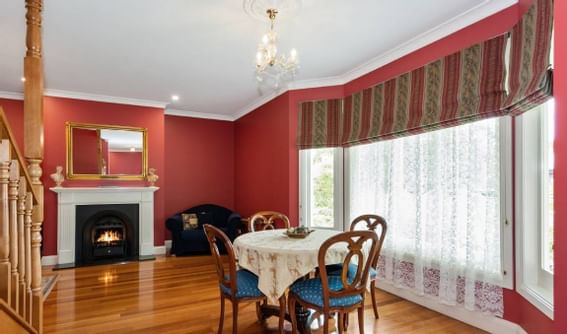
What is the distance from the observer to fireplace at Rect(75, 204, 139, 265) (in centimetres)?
480

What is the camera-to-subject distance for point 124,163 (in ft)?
17.1

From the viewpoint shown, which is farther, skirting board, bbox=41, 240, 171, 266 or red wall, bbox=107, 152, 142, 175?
red wall, bbox=107, 152, 142, 175

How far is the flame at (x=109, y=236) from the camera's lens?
500 centimetres

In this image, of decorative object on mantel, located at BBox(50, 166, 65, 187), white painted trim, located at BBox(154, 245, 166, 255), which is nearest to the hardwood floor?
white painted trim, located at BBox(154, 245, 166, 255)

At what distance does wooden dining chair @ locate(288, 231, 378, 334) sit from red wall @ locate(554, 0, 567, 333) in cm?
93

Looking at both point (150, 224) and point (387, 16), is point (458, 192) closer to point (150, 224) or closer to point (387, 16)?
point (387, 16)

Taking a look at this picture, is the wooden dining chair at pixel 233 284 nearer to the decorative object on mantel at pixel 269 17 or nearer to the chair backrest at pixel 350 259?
the chair backrest at pixel 350 259

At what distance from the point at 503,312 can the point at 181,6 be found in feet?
11.2

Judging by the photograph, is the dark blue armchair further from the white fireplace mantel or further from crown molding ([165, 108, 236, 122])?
crown molding ([165, 108, 236, 122])

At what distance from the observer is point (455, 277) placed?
2682 millimetres

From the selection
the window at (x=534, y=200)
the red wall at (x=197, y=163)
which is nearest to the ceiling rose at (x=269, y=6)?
the window at (x=534, y=200)

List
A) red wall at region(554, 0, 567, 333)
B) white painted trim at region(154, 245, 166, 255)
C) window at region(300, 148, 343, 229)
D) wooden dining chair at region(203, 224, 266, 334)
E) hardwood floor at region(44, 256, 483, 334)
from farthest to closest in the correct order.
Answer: white painted trim at region(154, 245, 166, 255)
window at region(300, 148, 343, 229)
hardwood floor at region(44, 256, 483, 334)
wooden dining chair at region(203, 224, 266, 334)
red wall at region(554, 0, 567, 333)

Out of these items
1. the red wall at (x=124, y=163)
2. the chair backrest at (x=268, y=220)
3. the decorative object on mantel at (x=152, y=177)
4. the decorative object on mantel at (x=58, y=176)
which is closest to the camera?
the chair backrest at (x=268, y=220)

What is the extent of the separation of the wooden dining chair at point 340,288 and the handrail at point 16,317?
62.2 inches
